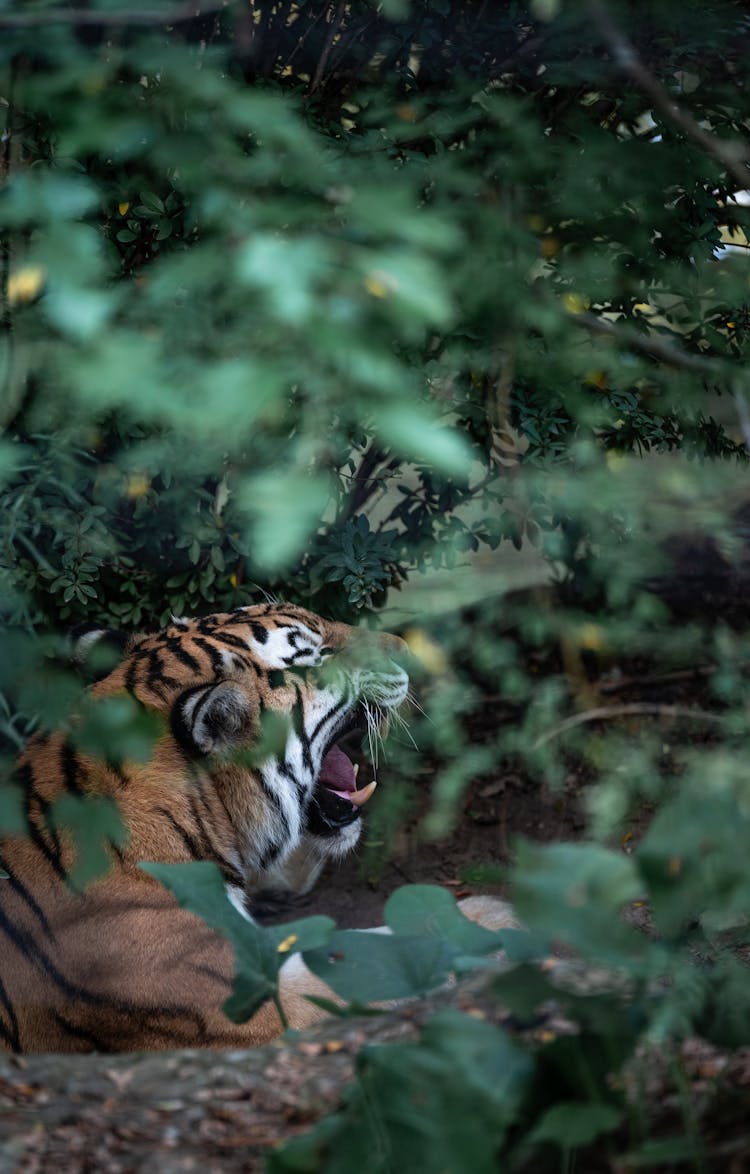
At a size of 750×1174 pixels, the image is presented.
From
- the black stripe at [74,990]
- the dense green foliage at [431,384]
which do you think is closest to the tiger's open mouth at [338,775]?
the dense green foliage at [431,384]

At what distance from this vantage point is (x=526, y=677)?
483 cm

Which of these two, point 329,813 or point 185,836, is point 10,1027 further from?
point 329,813

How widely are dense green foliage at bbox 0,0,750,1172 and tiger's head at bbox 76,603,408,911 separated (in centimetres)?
34

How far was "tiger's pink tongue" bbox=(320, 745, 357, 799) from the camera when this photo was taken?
12.4 feet

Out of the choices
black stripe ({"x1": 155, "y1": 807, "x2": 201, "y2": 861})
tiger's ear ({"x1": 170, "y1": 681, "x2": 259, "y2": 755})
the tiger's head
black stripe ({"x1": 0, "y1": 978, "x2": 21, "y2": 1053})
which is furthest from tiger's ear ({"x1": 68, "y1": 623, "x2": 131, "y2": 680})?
black stripe ({"x1": 0, "y1": 978, "x2": 21, "y2": 1053})

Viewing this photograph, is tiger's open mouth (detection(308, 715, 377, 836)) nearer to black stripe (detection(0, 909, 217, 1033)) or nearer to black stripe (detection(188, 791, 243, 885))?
black stripe (detection(188, 791, 243, 885))

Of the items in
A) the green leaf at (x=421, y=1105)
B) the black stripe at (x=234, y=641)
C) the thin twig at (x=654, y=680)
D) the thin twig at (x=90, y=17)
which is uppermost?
the thin twig at (x=90, y=17)

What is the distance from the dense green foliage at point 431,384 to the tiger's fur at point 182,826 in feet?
1.11

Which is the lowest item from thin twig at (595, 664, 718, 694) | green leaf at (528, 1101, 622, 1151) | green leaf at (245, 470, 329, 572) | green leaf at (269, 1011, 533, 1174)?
thin twig at (595, 664, 718, 694)

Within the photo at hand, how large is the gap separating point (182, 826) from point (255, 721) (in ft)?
1.10

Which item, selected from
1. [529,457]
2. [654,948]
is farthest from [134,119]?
[529,457]

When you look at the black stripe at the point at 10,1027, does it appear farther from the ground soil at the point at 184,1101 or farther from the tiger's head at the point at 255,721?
the ground soil at the point at 184,1101

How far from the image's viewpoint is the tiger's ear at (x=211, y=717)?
3072mm

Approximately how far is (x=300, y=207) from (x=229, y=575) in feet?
8.89
